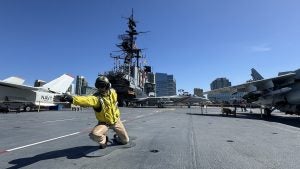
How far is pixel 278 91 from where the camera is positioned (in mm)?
20016

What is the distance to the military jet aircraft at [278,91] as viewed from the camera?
62.2 ft

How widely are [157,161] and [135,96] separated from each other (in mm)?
54552

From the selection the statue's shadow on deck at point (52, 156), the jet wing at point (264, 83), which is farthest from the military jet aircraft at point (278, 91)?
the statue's shadow on deck at point (52, 156)

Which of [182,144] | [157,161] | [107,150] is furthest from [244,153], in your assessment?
[107,150]

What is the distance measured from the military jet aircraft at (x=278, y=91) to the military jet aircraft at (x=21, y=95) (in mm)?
22277

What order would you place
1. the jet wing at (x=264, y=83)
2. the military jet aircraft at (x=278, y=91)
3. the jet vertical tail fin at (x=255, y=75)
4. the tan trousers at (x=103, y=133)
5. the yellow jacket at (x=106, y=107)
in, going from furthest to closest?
the jet vertical tail fin at (x=255, y=75) < the jet wing at (x=264, y=83) < the military jet aircraft at (x=278, y=91) < the yellow jacket at (x=106, y=107) < the tan trousers at (x=103, y=133)

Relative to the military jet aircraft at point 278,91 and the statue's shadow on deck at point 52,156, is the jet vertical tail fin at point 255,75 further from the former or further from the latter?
the statue's shadow on deck at point 52,156

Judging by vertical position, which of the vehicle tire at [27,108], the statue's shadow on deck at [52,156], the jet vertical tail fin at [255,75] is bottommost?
the statue's shadow on deck at [52,156]

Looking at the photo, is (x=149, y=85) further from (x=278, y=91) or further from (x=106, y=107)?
(x=106, y=107)

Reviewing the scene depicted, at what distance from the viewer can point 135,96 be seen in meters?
58.8

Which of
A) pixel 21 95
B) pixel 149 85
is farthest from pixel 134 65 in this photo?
pixel 21 95

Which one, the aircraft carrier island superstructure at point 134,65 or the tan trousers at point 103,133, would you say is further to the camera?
the aircraft carrier island superstructure at point 134,65

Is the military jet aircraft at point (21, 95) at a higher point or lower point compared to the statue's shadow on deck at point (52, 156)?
higher

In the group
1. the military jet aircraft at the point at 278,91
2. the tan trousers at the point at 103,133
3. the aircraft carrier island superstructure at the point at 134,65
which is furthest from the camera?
the aircraft carrier island superstructure at the point at 134,65
